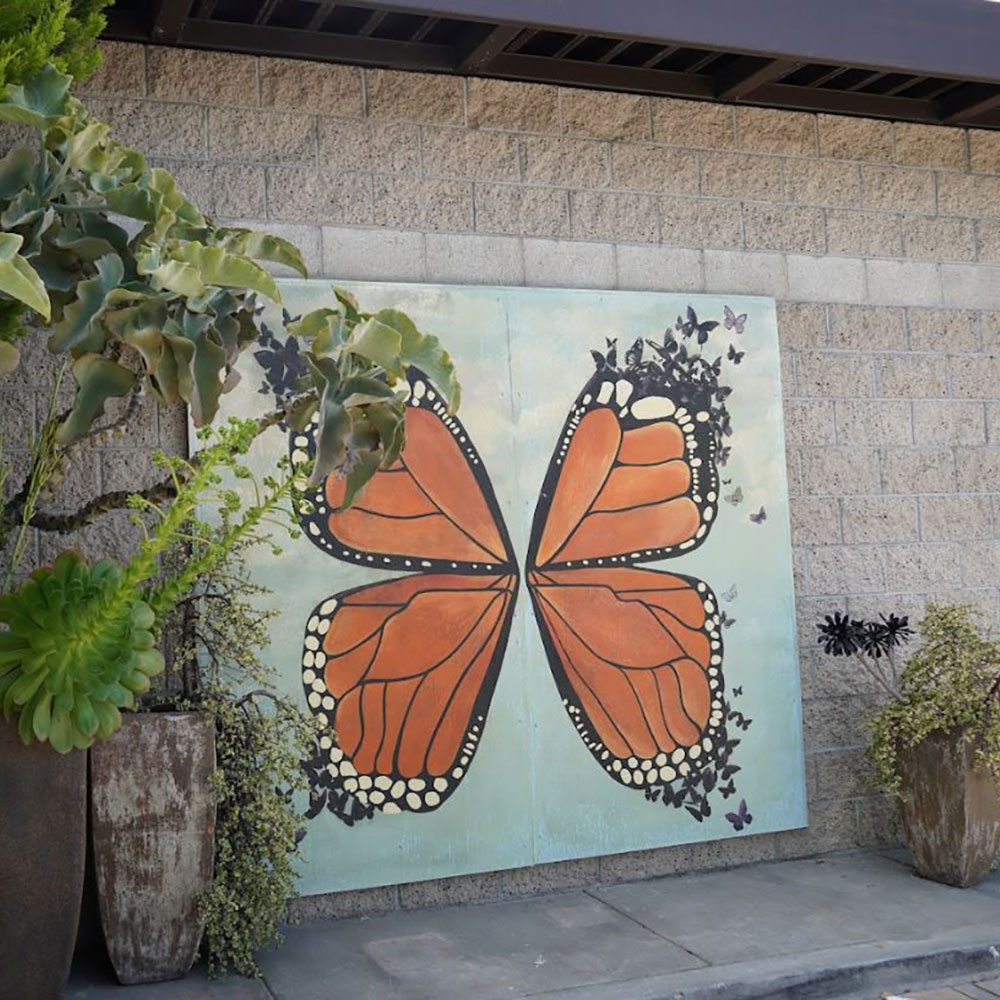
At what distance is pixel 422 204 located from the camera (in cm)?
479

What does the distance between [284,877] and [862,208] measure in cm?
367

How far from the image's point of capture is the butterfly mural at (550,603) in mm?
4523

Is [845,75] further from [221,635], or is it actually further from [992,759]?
[221,635]

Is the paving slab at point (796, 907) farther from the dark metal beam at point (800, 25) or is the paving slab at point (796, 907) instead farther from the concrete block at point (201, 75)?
the concrete block at point (201, 75)

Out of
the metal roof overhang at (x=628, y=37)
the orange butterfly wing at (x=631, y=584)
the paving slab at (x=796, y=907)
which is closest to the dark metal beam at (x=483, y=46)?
the metal roof overhang at (x=628, y=37)

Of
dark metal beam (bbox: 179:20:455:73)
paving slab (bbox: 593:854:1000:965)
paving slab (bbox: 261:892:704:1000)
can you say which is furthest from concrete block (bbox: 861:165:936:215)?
paving slab (bbox: 261:892:704:1000)

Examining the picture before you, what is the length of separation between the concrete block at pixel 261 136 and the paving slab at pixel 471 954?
8.96ft

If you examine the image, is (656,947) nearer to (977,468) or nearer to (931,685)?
(931,685)

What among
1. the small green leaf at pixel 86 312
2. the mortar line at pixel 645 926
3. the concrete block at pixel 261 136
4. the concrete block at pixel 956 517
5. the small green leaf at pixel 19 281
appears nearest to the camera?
the small green leaf at pixel 19 281

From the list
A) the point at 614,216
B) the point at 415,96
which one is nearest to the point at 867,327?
the point at 614,216

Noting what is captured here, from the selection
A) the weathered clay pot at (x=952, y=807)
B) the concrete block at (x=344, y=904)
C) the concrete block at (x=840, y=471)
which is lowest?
the concrete block at (x=344, y=904)

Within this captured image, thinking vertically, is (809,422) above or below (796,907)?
above

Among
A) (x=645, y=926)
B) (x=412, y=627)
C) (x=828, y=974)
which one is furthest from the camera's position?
(x=412, y=627)

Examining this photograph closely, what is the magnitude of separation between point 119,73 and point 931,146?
3463 millimetres
